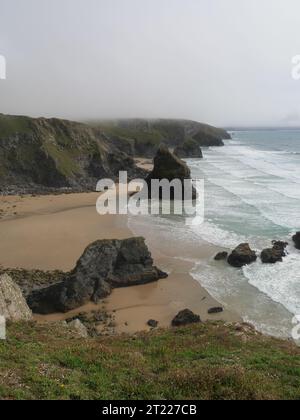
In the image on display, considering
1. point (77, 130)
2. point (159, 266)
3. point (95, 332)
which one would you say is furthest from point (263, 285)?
point (77, 130)

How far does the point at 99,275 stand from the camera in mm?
31234

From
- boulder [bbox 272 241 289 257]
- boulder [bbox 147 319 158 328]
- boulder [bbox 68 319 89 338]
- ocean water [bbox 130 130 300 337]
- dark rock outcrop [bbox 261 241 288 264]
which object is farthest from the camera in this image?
boulder [bbox 272 241 289 257]

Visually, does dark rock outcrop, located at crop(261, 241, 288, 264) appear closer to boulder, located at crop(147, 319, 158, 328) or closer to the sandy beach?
the sandy beach

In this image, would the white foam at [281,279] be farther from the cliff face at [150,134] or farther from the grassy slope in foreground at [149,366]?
the cliff face at [150,134]

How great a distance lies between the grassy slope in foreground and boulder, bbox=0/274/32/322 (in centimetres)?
163

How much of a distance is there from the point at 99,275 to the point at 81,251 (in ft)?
28.8

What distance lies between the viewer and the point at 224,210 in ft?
180

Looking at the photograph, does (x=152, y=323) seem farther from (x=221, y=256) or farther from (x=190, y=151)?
(x=190, y=151)

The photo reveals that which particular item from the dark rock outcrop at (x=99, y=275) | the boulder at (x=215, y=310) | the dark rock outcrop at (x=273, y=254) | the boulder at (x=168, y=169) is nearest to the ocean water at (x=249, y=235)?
the dark rock outcrop at (x=273, y=254)

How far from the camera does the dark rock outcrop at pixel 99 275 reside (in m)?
28.4

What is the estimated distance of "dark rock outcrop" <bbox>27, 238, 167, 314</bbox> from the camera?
28406 mm

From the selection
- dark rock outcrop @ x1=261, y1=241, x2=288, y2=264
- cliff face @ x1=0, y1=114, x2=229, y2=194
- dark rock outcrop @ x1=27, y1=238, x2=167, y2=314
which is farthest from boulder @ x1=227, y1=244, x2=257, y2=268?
cliff face @ x1=0, y1=114, x2=229, y2=194

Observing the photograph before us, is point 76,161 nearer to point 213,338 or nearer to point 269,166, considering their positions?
point 269,166

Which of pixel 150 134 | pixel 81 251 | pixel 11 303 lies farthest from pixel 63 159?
pixel 150 134
